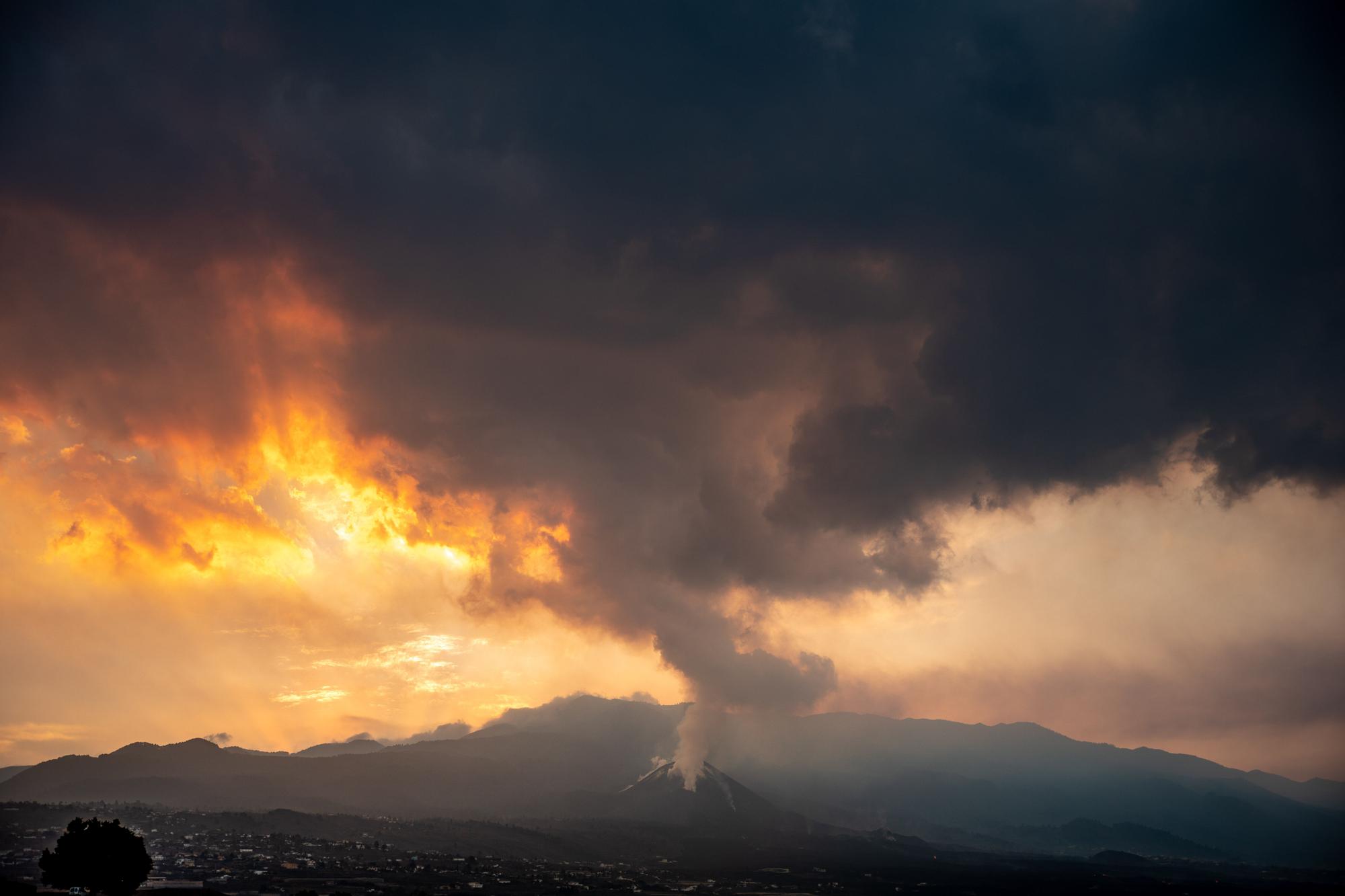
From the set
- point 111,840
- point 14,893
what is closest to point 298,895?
point 111,840

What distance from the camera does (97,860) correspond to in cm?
17012

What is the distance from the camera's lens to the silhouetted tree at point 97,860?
6639 inches

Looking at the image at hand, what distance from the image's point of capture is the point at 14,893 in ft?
547

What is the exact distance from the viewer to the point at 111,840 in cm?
17262

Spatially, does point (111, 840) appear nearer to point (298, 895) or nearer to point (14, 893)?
→ point (14, 893)

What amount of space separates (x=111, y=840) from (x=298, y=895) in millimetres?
40725

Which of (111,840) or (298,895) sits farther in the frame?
(298,895)

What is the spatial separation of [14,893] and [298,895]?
54.2 meters

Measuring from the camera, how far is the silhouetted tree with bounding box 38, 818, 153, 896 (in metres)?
169

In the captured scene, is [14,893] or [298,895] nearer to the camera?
[14,893]

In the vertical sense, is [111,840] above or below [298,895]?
above

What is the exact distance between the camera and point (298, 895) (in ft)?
610
